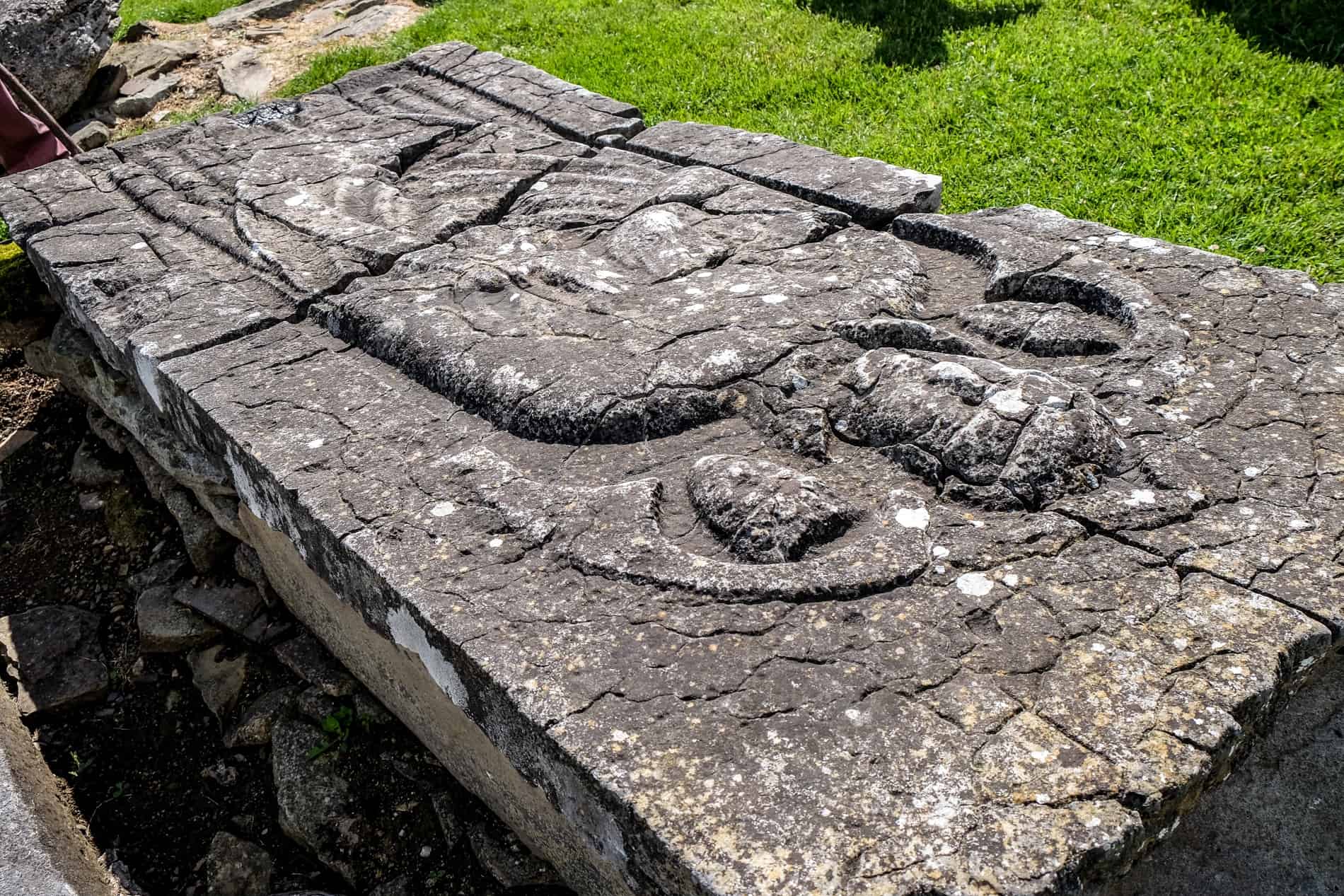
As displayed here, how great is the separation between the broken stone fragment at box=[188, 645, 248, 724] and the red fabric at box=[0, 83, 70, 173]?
7.78 feet

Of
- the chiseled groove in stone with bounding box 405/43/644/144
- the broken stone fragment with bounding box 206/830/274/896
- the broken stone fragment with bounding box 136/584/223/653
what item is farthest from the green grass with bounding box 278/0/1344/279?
the broken stone fragment with bounding box 206/830/274/896

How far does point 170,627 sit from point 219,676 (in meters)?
0.28

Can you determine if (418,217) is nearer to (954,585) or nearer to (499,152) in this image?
(499,152)

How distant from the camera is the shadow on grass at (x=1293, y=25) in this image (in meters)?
4.62

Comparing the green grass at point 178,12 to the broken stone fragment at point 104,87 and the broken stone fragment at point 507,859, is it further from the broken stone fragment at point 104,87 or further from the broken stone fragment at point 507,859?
the broken stone fragment at point 507,859

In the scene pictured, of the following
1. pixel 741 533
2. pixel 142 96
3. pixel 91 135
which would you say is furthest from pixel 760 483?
pixel 142 96

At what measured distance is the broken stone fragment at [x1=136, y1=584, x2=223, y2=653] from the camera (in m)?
3.12

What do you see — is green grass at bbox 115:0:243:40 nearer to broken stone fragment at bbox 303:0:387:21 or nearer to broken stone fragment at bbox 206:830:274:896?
broken stone fragment at bbox 303:0:387:21

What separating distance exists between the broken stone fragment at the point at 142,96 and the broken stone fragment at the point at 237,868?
17.7ft

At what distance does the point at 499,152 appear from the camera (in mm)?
3662

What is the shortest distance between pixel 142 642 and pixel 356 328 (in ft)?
4.12

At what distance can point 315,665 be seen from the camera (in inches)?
114

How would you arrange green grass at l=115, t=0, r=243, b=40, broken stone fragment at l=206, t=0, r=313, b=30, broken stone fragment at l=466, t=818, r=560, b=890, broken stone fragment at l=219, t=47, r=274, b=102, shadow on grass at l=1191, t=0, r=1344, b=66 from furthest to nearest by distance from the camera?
1. green grass at l=115, t=0, r=243, b=40
2. broken stone fragment at l=206, t=0, r=313, b=30
3. broken stone fragment at l=219, t=47, r=274, b=102
4. shadow on grass at l=1191, t=0, r=1344, b=66
5. broken stone fragment at l=466, t=818, r=560, b=890

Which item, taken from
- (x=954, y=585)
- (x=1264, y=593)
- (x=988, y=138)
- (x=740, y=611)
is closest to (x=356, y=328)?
(x=740, y=611)
